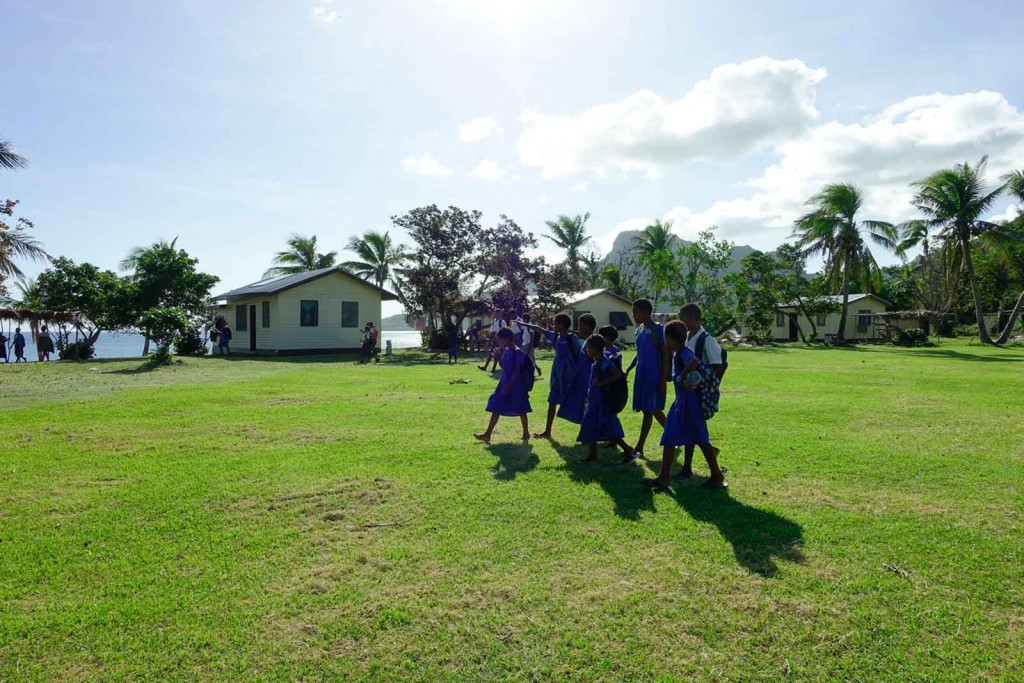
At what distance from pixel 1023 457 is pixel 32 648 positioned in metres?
8.56

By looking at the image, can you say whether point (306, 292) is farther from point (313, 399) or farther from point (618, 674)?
point (618, 674)

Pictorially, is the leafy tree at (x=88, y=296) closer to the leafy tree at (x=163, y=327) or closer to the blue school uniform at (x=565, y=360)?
the leafy tree at (x=163, y=327)

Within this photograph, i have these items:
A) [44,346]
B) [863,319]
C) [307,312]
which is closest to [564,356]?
[307,312]

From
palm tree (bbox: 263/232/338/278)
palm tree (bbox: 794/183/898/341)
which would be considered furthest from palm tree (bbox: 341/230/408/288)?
palm tree (bbox: 794/183/898/341)

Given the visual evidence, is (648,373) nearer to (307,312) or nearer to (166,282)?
(307,312)

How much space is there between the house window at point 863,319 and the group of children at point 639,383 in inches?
1789

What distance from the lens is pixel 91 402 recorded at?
10.8 metres

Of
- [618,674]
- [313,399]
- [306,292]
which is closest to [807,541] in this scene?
[618,674]

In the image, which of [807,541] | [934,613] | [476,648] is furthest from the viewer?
[807,541]

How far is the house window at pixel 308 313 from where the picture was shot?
1048 inches

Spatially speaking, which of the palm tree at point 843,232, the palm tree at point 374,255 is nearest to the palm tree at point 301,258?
the palm tree at point 374,255

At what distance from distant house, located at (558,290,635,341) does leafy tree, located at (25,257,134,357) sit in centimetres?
2239

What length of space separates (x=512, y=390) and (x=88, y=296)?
27.6 m

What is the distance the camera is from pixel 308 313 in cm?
2684
